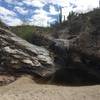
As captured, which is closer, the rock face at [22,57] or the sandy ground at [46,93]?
the sandy ground at [46,93]

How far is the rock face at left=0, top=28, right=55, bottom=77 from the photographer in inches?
664

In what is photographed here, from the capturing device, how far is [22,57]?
16953 millimetres

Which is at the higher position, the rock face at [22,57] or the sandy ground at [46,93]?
the rock face at [22,57]

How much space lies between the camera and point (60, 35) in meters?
19.4

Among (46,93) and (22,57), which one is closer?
(46,93)

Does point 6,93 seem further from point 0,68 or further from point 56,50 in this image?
point 56,50

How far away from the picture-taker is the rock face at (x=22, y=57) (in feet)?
55.4

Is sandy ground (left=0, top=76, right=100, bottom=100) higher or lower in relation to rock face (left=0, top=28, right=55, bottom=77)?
lower

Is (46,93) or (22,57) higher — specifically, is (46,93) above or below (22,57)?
below

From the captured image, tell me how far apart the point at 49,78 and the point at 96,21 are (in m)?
4.32

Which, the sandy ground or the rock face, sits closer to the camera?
the sandy ground

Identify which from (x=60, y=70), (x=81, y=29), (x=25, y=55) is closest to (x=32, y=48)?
(x=25, y=55)

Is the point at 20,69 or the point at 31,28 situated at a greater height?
the point at 31,28

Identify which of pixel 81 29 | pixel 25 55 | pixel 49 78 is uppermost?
pixel 81 29
